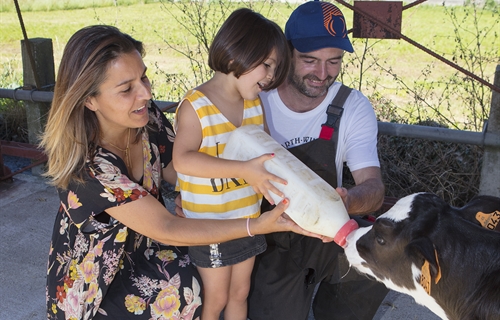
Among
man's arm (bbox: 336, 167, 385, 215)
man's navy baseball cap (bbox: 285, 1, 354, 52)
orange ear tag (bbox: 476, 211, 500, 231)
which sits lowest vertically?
man's arm (bbox: 336, 167, 385, 215)

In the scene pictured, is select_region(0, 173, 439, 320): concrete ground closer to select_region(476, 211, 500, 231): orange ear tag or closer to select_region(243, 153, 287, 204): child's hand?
select_region(476, 211, 500, 231): orange ear tag

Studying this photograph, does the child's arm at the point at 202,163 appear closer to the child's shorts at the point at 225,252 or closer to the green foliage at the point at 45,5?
the child's shorts at the point at 225,252

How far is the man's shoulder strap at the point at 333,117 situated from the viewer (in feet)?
10.9

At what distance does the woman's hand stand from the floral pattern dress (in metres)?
0.58

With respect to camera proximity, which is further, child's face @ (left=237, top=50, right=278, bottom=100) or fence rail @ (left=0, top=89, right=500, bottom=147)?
fence rail @ (left=0, top=89, right=500, bottom=147)

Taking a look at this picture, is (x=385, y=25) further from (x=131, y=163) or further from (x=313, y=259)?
(x=131, y=163)

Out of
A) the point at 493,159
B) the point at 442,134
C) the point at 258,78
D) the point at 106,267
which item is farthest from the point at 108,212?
the point at 493,159

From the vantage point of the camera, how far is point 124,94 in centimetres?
280

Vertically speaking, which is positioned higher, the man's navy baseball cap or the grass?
the man's navy baseball cap

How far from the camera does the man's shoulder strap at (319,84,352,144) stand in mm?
3316

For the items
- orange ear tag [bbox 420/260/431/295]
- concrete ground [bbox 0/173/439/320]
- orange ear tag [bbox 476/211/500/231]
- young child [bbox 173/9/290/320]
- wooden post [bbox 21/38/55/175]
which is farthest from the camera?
wooden post [bbox 21/38/55/175]

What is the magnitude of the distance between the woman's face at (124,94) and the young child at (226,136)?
0.21 m

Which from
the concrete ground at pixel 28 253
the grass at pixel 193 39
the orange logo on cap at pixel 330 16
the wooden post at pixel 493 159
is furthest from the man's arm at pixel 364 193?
the grass at pixel 193 39

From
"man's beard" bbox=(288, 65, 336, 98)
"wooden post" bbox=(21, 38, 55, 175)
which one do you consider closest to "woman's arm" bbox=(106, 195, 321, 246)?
"man's beard" bbox=(288, 65, 336, 98)
